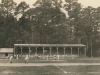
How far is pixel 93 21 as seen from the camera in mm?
75812

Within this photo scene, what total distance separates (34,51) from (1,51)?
786 centimetres

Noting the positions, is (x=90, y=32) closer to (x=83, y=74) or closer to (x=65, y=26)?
(x=65, y=26)

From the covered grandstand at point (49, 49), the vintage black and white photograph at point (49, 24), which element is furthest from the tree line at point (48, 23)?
the covered grandstand at point (49, 49)

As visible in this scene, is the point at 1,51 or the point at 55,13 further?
the point at 55,13

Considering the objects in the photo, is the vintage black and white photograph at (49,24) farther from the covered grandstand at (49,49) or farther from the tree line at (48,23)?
the covered grandstand at (49,49)

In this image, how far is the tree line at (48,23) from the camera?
75.9 metres

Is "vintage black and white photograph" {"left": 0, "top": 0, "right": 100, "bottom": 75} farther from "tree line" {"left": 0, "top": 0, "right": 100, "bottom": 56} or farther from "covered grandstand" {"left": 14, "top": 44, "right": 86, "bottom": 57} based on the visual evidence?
"covered grandstand" {"left": 14, "top": 44, "right": 86, "bottom": 57}

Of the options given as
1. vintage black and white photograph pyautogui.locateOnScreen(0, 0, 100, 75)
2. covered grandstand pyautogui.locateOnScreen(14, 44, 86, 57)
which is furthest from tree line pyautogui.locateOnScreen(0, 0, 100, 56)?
covered grandstand pyautogui.locateOnScreen(14, 44, 86, 57)

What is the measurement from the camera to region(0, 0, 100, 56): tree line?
75938 mm

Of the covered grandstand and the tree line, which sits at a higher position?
the tree line

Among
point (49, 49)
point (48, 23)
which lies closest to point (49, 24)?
point (48, 23)

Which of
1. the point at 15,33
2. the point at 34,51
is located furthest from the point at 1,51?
the point at 15,33

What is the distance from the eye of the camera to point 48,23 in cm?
8188

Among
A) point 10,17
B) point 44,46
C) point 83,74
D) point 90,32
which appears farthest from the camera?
point 10,17
